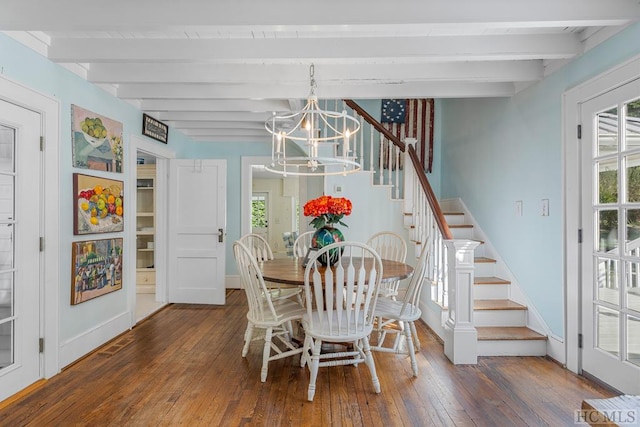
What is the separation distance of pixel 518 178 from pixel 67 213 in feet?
12.5

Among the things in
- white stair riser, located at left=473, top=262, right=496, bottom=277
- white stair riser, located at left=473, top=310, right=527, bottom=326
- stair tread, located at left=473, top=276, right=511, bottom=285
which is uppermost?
white stair riser, located at left=473, top=262, right=496, bottom=277

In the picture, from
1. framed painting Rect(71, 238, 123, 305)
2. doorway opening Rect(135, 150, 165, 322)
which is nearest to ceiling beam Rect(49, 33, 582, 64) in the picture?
framed painting Rect(71, 238, 123, 305)

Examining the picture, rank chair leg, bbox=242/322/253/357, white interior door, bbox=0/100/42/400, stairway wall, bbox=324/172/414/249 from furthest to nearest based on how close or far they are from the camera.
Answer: stairway wall, bbox=324/172/414/249
chair leg, bbox=242/322/253/357
white interior door, bbox=0/100/42/400

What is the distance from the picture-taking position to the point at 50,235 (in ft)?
8.29

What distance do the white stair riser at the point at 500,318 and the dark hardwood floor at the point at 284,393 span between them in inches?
12.9

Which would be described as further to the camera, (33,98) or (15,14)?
(33,98)

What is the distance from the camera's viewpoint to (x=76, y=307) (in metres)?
2.82

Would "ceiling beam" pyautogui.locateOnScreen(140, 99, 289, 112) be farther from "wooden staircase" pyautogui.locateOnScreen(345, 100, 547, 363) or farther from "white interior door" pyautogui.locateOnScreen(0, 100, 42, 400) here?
"white interior door" pyautogui.locateOnScreen(0, 100, 42, 400)

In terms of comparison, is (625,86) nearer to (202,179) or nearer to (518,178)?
(518,178)

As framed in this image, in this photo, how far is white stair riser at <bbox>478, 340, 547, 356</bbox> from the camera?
2820mm

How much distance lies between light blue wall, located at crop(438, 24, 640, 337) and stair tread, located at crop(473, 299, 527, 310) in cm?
16

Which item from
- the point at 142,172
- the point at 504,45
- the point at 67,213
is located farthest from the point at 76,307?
the point at 504,45

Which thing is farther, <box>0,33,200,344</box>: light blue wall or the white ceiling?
<box>0,33,200,344</box>: light blue wall

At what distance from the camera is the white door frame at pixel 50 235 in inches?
97.7
